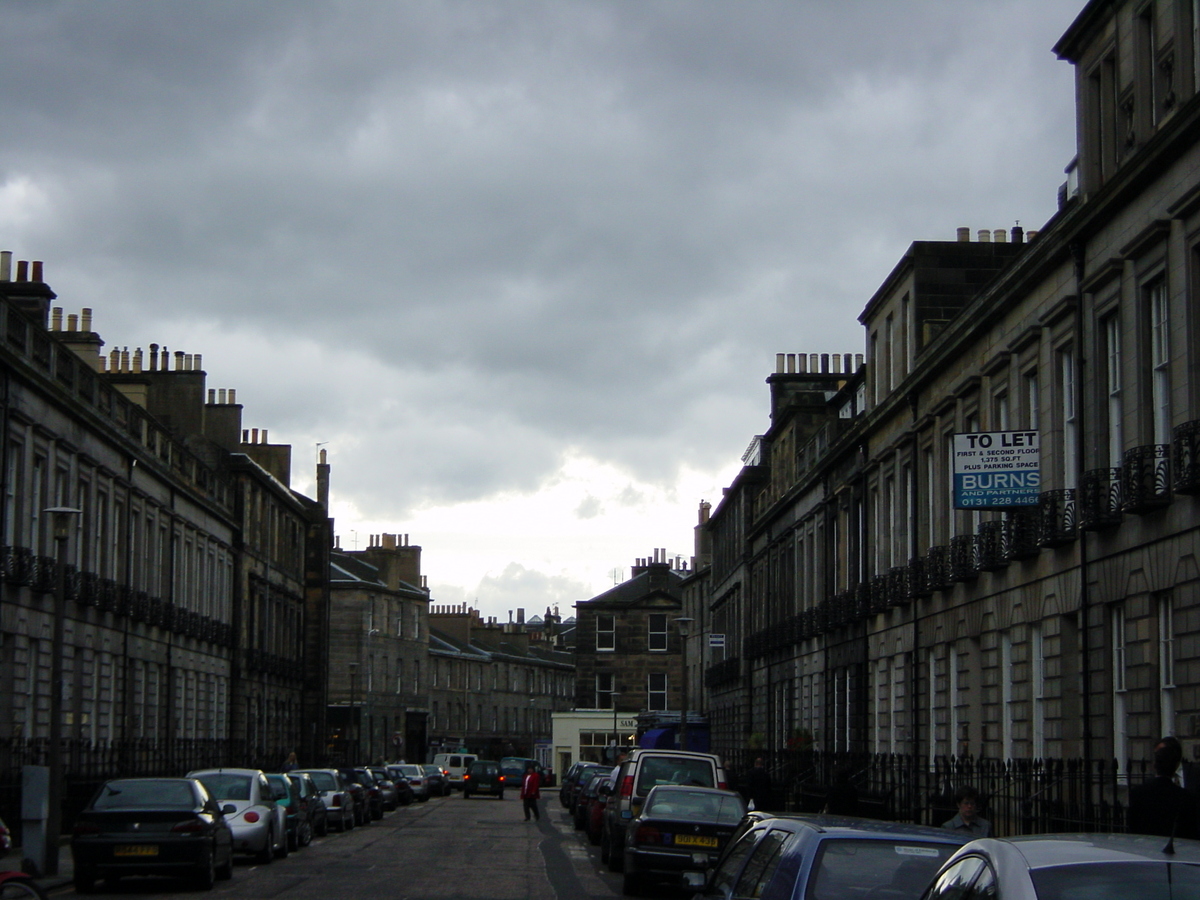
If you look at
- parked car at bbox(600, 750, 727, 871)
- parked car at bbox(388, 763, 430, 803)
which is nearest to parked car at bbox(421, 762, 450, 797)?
parked car at bbox(388, 763, 430, 803)

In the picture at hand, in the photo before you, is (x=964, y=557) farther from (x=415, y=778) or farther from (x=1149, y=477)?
(x=415, y=778)

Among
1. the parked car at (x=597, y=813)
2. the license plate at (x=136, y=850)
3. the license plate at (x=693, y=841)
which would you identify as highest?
the license plate at (x=693, y=841)

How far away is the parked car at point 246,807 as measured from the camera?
27672 millimetres

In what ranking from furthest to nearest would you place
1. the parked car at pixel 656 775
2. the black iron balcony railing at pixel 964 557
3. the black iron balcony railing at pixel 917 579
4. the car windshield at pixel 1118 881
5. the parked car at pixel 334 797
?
the parked car at pixel 334 797 → the black iron balcony railing at pixel 917 579 → the black iron balcony railing at pixel 964 557 → the parked car at pixel 656 775 → the car windshield at pixel 1118 881

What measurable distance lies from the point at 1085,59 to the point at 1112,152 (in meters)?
1.95

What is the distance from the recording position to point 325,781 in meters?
41.5

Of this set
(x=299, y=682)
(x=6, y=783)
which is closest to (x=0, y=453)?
(x=6, y=783)

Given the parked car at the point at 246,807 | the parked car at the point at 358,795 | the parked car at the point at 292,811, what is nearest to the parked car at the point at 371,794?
the parked car at the point at 358,795

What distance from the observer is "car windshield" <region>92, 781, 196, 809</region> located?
22250 mm

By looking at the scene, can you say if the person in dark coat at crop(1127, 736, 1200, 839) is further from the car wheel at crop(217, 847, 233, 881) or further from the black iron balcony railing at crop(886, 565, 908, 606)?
the black iron balcony railing at crop(886, 565, 908, 606)

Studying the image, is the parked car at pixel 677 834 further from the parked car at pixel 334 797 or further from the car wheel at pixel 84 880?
the parked car at pixel 334 797

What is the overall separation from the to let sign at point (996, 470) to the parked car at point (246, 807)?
1256cm

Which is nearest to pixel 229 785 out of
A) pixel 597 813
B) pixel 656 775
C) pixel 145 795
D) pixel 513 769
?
pixel 145 795

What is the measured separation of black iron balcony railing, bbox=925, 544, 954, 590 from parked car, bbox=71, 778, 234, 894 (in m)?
14.4
